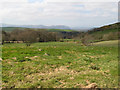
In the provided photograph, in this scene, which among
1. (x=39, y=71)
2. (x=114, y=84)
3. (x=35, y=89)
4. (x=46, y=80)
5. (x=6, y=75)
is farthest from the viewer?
(x=39, y=71)

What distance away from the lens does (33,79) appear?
7469mm

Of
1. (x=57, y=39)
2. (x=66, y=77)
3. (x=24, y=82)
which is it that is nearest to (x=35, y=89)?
(x=24, y=82)

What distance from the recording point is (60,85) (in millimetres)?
6656

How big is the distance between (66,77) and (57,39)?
7169 cm

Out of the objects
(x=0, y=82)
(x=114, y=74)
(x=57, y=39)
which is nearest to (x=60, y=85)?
(x=0, y=82)

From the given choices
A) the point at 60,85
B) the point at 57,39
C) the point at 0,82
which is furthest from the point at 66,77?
the point at 57,39

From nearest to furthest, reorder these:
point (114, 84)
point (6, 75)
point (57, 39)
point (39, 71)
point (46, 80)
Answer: point (114, 84) → point (46, 80) → point (6, 75) → point (39, 71) → point (57, 39)

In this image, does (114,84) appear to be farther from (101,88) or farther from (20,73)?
(20,73)

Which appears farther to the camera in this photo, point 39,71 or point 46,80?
point 39,71

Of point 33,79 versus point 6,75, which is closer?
point 33,79

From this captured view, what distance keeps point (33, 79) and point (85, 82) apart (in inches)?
114

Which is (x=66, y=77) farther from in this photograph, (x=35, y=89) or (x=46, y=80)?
(x=35, y=89)

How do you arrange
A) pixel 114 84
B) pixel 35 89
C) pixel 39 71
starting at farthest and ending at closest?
pixel 39 71, pixel 114 84, pixel 35 89

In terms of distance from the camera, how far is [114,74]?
827 centimetres
